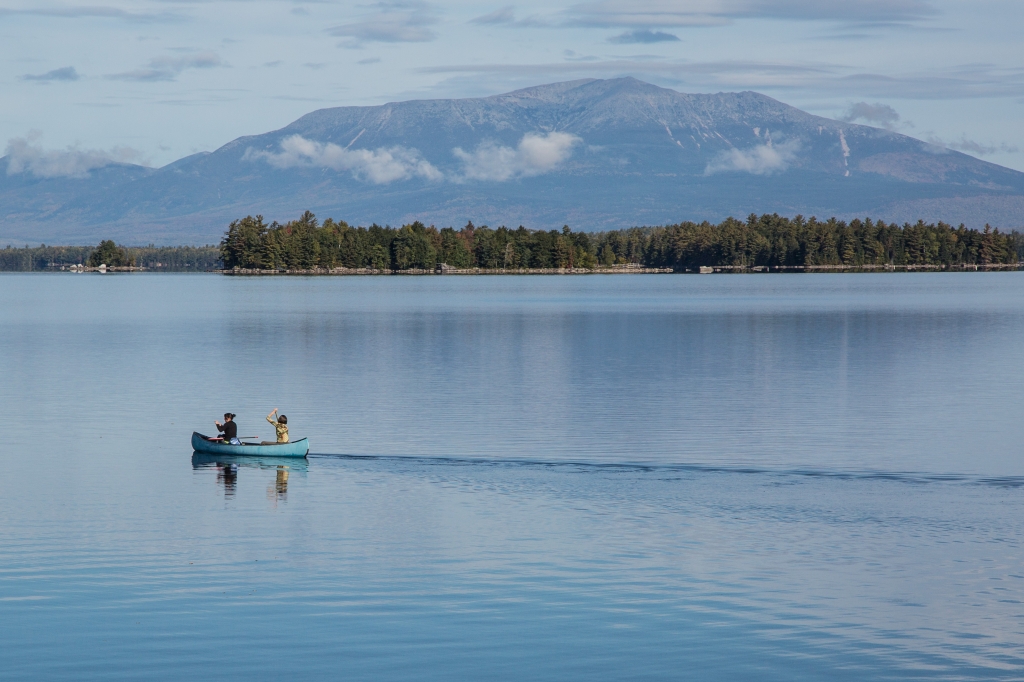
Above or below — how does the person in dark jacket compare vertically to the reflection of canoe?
above

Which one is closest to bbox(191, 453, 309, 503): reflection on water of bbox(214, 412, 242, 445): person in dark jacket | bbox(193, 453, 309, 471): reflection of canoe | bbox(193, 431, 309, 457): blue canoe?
bbox(193, 453, 309, 471): reflection of canoe

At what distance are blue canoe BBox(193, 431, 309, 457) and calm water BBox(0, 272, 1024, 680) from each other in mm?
494

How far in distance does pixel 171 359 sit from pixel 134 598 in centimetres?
4884

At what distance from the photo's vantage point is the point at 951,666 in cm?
1794

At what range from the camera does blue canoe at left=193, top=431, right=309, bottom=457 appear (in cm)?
3447

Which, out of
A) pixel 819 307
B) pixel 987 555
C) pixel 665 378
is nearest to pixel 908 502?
pixel 987 555

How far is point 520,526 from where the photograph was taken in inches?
1043

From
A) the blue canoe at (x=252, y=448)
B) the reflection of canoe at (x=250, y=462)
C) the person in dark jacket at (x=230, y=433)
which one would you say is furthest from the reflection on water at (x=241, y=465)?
the person in dark jacket at (x=230, y=433)

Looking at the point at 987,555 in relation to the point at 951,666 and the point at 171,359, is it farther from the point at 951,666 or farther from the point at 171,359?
the point at 171,359

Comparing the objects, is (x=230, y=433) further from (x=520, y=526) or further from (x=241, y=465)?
(x=520, y=526)

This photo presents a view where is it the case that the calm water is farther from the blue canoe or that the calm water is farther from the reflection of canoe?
the blue canoe

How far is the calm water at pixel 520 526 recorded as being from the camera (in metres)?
18.8

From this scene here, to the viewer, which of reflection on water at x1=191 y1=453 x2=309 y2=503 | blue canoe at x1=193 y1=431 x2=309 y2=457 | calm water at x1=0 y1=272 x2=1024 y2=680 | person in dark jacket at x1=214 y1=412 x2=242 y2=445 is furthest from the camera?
person in dark jacket at x1=214 y1=412 x2=242 y2=445

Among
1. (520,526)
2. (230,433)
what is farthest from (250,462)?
(520,526)
